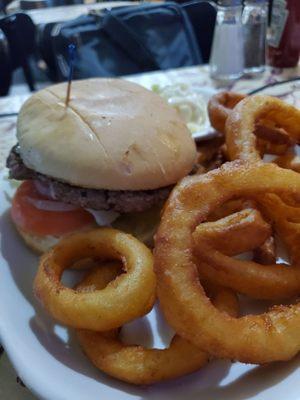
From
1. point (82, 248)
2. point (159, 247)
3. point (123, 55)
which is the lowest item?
point (123, 55)

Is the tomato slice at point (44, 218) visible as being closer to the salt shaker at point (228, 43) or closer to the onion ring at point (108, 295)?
the onion ring at point (108, 295)

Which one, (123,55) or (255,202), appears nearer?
(255,202)

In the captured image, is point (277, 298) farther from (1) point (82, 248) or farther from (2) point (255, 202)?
(1) point (82, 248)

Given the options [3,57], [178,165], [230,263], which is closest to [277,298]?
[230,263]

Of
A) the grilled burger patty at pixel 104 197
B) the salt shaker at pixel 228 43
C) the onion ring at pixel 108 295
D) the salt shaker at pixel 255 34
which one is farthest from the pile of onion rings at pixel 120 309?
the salt shaker at pixel 255 34

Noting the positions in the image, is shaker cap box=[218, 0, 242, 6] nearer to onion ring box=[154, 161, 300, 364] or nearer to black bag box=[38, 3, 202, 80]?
black bag box=[38, 3, 202, 80]
